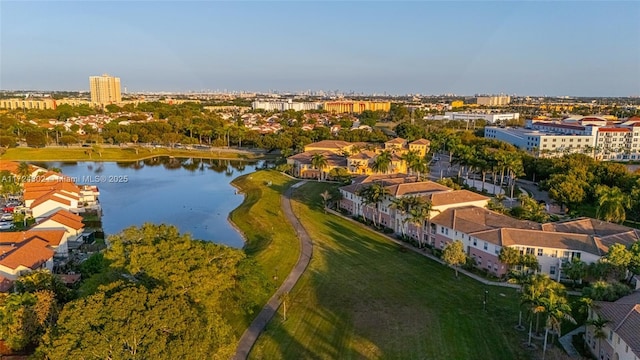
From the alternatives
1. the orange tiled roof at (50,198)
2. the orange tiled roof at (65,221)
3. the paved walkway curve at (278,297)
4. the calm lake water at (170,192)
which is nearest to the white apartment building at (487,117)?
the calm lake water at (170,192)

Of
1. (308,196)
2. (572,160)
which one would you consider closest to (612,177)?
(572,160)

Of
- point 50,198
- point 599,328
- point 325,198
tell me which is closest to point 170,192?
point 50,198

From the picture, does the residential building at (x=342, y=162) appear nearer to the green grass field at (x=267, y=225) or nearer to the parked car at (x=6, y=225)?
the green grass field at (x=267, y=225)

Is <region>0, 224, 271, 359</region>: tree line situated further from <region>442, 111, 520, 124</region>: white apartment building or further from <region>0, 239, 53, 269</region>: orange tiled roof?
<region>442, 111, 520, 124</region>: white apartment building

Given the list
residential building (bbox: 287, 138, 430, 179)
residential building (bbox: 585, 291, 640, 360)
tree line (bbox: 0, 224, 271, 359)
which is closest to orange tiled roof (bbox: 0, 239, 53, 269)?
tree line (bbox: 0, 224, 271, 359)

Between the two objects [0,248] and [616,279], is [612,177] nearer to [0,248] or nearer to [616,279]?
[616,279]

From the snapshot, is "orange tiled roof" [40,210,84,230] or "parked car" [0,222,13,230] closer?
"orange tiled roof" [40,210,84,230]
